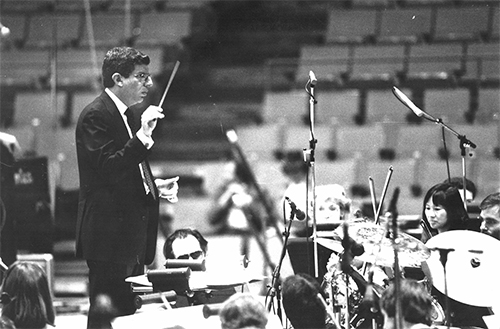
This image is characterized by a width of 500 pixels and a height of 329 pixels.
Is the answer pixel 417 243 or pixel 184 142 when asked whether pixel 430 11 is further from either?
pixel 417 243

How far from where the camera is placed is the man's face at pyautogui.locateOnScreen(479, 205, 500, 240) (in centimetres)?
461

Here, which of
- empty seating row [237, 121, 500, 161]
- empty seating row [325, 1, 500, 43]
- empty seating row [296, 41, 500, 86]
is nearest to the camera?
empty seating row [237, 121, 500, 161]

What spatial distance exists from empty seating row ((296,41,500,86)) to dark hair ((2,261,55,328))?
4.16 m

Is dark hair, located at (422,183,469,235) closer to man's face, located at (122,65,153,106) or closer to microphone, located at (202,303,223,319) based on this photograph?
microphone, located at (202,303,223,319)

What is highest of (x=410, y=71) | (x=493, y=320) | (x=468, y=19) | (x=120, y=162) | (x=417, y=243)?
(x=468, y=19)

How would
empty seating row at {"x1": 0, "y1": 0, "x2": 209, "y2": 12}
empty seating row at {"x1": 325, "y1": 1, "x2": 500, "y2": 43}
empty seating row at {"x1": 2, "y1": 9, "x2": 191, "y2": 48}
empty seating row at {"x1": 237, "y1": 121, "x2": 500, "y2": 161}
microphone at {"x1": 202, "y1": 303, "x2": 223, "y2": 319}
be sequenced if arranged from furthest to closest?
empty seating row at {"x1": 0, "y1": 0, "x2": 209, "y2": 12}
empty seating row at {"x1": 2, "y1": 9, "x2": 191, "y2": 48}
empty seating row at {"x1": 325, "y1": 1, "x2": 500, "y2": 43}
empty seating row at {"x1": 237, "y1": 121, "x2": 500, "y2": 161}
microphone at {"x1": 202, "y1": 303, "x2": 223, "y2": 319}

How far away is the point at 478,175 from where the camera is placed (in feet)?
22.3

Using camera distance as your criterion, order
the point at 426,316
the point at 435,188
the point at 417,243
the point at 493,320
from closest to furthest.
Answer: the point at 426,316
the point at 417,243
the point at 493,320
the point at 435,188

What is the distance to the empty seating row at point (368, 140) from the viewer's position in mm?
6992

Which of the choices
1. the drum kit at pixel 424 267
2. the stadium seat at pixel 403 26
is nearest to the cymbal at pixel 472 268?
the drum kit at pixel 424 267

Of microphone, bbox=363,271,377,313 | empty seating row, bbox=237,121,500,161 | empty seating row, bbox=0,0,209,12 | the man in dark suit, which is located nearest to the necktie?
the man in dark suit

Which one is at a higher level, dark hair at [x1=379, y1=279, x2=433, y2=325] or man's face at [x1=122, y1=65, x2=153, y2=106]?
A: man's face at [x1=122, y1=65, x2=153, y2=106]

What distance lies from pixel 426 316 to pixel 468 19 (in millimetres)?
4944

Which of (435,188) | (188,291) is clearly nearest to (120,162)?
(188,291)
